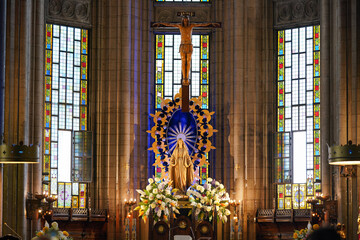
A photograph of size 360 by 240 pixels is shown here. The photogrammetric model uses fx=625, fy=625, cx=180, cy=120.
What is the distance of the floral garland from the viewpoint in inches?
846

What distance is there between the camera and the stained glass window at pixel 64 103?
2144 centimetres

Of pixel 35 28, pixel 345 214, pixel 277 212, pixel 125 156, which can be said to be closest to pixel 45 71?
pixel 35 28

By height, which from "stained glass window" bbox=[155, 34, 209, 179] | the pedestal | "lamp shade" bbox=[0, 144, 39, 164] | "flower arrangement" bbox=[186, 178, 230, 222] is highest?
"stained glass window" bbox=[155, 34, 209, 179]

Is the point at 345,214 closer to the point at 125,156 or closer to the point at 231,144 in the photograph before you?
the point at 231,144

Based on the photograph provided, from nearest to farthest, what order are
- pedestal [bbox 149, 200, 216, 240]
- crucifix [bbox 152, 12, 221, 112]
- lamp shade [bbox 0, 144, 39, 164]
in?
lamp shade [bbox 0, 144, 39, 164], pedestal [bbox 149, 200, 216, 240], crucifix [bbox 152, 12, 221, 112]

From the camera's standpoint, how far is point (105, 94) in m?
22.2

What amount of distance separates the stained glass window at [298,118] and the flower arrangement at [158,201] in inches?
170

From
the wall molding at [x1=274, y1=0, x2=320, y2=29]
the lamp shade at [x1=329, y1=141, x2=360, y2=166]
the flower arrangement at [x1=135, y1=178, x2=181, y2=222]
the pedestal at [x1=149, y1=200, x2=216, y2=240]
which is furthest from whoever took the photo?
the wall molding at [x1=274, y1=0, x2=320, y2=29]

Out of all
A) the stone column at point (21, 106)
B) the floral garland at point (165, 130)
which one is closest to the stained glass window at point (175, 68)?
the floral garland at point (165, 130)

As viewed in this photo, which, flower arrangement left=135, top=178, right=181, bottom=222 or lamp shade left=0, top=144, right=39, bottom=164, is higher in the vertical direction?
lamp shade left=0, top=144, right=39, bottom=164

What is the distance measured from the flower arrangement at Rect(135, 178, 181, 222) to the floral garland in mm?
1645

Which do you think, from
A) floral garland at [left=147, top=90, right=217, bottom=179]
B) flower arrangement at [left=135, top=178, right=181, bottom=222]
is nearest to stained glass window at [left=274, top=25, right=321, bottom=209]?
floral garland at [left=147, top=90, right=217, bottom=179]

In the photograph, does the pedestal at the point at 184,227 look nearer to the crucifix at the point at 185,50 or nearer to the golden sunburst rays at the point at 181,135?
the golden sunburst rays at the point at 181,135

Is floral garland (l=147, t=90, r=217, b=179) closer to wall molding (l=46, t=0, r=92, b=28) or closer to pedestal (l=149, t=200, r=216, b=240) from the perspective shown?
pedestal (l=149, t=200, r=216, b=240)
